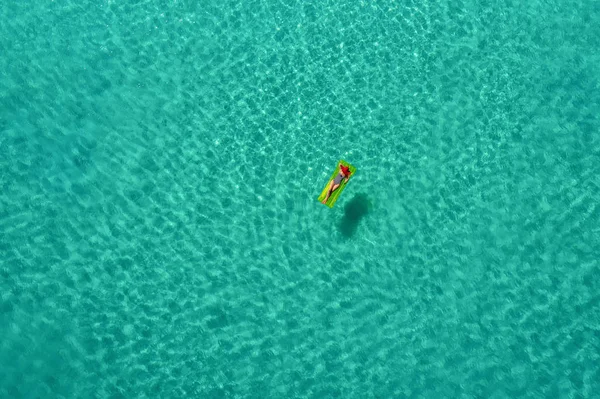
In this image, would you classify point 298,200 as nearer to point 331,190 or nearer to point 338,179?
point 331,190

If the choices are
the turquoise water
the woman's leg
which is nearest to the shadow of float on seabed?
the turquoise water

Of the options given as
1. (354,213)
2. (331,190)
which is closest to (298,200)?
(331,190)

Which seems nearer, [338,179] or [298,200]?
[338,179]

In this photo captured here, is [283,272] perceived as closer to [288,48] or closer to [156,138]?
[156,138]

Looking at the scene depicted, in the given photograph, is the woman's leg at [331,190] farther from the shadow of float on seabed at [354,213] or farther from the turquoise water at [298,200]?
the shadow of float on seabed at [354,213]

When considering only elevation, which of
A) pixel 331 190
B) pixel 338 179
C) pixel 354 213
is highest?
pixel 338 179

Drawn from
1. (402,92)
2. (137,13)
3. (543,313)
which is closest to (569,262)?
(543,313)

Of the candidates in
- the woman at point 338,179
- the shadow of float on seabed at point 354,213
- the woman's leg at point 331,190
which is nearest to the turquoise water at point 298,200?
the shadow of float on seabed at point 354,213
